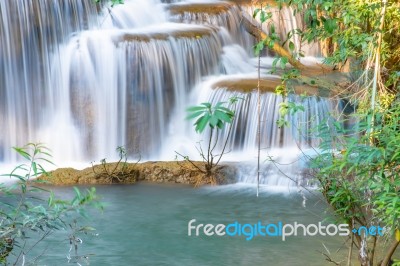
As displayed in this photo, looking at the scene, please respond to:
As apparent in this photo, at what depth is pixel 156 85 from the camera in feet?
Answer: 36.3

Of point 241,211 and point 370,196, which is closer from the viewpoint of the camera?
point 370,196

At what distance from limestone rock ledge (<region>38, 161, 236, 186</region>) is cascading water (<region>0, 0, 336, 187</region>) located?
124cm

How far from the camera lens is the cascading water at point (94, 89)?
35.0 feet

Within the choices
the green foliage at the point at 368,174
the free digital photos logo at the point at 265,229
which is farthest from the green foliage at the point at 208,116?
the free digital photos logo at the point at 265,229

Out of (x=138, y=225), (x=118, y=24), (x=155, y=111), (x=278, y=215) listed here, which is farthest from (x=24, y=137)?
(x=278, y=215)

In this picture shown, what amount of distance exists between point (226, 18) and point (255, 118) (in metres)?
3.43

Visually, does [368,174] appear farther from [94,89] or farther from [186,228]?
[94,89]

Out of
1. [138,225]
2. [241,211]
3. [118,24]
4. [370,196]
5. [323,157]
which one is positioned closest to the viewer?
[370,196]

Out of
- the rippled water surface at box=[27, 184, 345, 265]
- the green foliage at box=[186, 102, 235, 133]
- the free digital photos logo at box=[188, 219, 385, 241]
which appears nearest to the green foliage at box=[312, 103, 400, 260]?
the rippled water surface at box=[27, 184, 345, 265]

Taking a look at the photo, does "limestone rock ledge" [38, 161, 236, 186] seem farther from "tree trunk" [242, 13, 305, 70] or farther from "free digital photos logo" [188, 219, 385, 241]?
"tree trunk" [242, 13, 305, 70]

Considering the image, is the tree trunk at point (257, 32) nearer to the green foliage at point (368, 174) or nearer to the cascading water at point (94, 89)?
the cascading water at point (94, 89)

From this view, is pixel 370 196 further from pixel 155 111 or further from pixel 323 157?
pixel 155 111

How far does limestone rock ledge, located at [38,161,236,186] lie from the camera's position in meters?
9.03

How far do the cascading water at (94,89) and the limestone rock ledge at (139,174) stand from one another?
1239 millimetres
